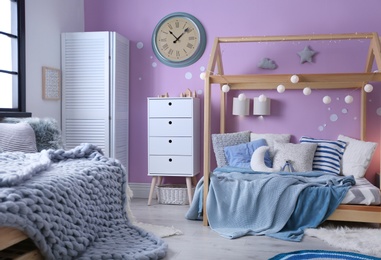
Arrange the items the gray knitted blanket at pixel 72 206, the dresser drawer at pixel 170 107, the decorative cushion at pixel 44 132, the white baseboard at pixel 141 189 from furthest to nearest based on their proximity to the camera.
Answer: the white baseboard at pixel 141 189, the dresser drawer at pixel 170 107, the decorative cushion at pixel 44 132, the gray knitted blanket at pixel 72 206

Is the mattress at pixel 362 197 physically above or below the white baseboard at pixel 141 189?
above

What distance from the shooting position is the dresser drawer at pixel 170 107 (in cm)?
441

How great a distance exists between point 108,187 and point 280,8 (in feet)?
8.65

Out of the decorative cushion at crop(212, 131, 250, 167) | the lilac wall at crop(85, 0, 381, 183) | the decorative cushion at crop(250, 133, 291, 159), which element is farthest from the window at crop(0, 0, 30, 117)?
the decorative cushion at crop(250, 133, 291, 159)

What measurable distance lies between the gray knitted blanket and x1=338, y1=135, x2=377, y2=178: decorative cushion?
195 centimetres

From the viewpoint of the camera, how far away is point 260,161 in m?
4.08

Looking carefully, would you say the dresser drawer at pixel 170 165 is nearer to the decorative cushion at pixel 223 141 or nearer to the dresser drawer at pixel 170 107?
the decorative cushion at pixel 223 141

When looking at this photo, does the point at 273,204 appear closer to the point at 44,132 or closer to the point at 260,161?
the point at 260,161

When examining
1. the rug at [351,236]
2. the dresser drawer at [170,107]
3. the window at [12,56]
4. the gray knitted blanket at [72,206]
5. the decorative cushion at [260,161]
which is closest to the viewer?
the gray knitted blanket at [72,206]

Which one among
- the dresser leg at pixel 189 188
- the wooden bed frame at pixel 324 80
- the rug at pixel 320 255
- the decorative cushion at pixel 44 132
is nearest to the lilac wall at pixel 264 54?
the wooden bed frame at pixel 324 80

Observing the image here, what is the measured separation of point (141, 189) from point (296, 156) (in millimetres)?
1655

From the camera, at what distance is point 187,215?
3844mm

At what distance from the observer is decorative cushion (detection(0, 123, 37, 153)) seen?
327 centimetres

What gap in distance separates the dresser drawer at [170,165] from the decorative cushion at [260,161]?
0.61m
